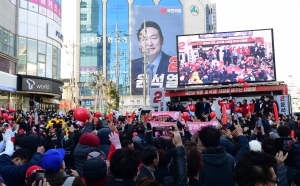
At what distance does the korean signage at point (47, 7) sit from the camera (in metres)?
30.7

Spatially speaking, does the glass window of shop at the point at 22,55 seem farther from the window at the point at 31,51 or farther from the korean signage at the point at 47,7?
the korean signage at the point at 47,7

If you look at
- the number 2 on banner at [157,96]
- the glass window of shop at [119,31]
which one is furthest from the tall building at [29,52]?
the glass window of shop at [119,31]

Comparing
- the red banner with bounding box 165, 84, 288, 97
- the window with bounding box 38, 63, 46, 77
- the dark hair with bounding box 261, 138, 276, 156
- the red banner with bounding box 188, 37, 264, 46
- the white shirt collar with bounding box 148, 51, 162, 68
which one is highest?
the white shirt collar with bounding box 148, 51, 162, 68

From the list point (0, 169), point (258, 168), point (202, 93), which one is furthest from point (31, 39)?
point (258, 168)

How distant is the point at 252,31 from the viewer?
24.9 metres

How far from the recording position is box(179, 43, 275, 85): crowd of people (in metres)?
24.4

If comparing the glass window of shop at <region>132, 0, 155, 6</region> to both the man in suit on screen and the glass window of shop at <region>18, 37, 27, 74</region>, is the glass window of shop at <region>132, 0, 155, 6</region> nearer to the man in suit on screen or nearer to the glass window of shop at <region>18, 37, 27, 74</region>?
the man in suit on screen

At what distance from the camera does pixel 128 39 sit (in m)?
63.2

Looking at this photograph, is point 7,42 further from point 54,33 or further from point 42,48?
point 54,33

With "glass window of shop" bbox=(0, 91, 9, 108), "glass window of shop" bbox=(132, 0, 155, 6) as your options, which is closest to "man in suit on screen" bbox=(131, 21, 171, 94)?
"glass window of shop" bbox=(132, 0, 155, 6)

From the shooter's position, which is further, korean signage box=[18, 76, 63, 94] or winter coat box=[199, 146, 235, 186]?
korean signage box=[18, 76, 63, 94]

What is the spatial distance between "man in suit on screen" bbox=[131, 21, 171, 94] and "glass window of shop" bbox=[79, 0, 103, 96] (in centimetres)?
800

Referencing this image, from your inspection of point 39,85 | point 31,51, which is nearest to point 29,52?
point 31,51

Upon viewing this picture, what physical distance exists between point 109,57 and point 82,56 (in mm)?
5672
